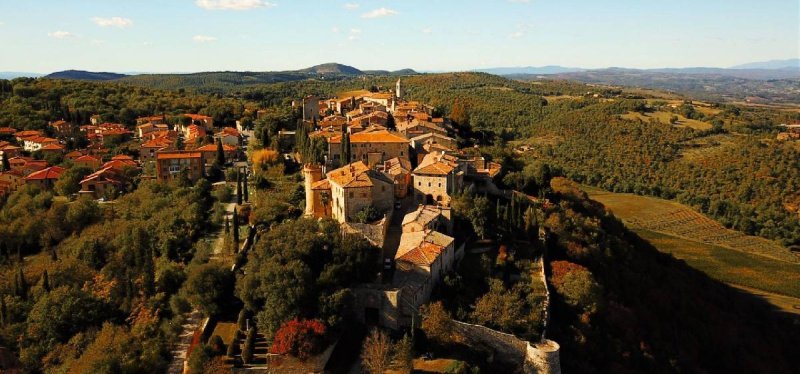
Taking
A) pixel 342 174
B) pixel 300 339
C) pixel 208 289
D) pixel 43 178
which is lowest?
pixel 300 339

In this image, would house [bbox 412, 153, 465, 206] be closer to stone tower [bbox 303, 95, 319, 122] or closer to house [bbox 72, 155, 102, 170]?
stone tower [bbox 303, 95, 319, 122]

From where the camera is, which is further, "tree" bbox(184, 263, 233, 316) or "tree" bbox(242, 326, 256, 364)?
"tree" bbox(184, 263, 233, 316)

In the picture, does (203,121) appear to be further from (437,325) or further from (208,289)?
(437,325)

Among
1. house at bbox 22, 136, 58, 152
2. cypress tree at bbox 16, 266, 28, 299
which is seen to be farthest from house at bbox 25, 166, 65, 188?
cypress tree at bbox 16, 266, 28, 299

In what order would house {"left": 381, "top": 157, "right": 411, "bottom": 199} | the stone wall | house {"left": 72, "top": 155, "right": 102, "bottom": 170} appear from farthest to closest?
house {"left": 72, "top": 155, "right": 102, "bottom": 170}, house {"left": 381, "top": 157, "right": 411, "bottom": 199}, the stone wall

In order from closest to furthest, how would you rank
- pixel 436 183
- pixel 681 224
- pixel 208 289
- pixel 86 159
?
pixel 208 289, pixel 436 183, pixel 86 159, pixel 681 224

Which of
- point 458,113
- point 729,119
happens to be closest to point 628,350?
point 458,113

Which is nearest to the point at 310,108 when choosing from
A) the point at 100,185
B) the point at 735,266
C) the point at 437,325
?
the point at 100,185
